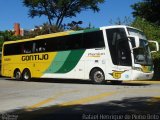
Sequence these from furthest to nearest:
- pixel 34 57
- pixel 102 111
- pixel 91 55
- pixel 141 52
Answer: pixel 34 57 → pixel 91 55 → pixel 141 52 → pixel 102 111

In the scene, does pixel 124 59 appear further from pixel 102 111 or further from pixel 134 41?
pixel 102 111

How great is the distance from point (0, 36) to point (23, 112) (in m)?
35.0

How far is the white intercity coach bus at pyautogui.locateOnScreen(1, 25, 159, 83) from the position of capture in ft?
76.0

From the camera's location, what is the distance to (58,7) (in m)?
55.8

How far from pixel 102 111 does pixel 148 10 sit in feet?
56.5

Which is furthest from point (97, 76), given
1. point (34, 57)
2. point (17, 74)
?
point (17, 74)

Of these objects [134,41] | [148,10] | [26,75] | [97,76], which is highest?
[148,10]

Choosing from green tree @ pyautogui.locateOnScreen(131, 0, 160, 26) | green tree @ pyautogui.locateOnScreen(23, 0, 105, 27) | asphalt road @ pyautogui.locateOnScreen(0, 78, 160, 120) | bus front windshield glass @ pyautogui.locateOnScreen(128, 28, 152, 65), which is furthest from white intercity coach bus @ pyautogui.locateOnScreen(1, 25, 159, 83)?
A: green tree @ pyautogui.locateOnScreen(23, 0, 105, 27)

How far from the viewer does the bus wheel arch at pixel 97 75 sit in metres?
24.4

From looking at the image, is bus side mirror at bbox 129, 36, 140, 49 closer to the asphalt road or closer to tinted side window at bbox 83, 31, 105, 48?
tinted side window at bbox 83, 31, 105, 48

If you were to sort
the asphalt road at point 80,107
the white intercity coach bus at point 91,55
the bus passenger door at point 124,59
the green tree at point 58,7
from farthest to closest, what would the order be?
the green tree at point 58,7, the white intercity coach bus at point 91,55, the bus passenger door at point 124,59, the asphalt road at point 80,107

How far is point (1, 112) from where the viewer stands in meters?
12.8

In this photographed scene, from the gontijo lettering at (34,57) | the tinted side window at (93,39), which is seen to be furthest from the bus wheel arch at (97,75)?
the gontijo lettering at (34,57)

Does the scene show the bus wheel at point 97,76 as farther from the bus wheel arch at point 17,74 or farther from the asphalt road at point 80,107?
the bus wheel arch at point 17,74
